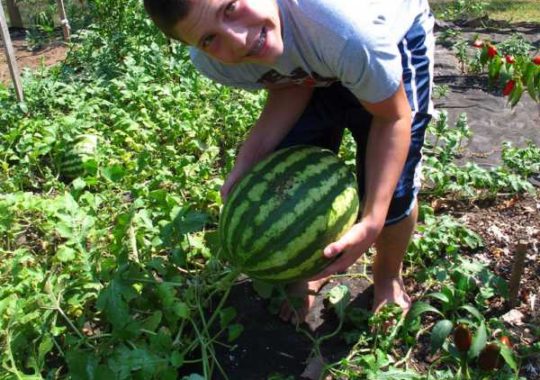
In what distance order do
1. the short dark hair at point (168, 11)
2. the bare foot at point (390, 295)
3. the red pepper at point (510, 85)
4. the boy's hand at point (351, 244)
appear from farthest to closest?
the red pepper at point (510, 85) < the bare foot at point (390, 295) < the boy's hand at point (351, 244) < the short dark hair at point (168, 11)

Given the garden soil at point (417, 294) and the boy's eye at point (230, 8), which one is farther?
the garden soil at point (417, 294)

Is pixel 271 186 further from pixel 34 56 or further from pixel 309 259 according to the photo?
pixel 34 56

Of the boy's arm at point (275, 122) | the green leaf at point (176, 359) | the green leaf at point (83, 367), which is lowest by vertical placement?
the green leaf at point (176, 359)

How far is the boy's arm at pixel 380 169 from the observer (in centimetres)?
191

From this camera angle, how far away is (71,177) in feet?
11.3

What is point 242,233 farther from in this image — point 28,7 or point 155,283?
point 28,7

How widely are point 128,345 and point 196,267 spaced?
0.52m

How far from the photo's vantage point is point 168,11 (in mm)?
1647

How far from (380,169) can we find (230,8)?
2.25 feet

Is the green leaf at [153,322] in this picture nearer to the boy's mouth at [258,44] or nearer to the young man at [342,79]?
the young man at [342,79]

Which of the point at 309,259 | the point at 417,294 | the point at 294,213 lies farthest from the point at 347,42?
the point at 417,294

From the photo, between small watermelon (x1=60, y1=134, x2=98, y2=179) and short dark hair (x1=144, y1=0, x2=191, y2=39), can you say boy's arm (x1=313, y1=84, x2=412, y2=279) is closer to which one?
short dark hair (x1=144, y1=0, x2=191, y2=39)

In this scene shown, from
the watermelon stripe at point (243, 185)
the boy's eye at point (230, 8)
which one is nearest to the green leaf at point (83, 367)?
the watermelon stripe at point (243, 185)

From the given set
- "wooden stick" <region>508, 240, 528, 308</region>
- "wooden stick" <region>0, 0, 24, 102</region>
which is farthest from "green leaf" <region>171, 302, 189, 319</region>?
"wooden stick" <region>0, 0, 24, 102</region>
